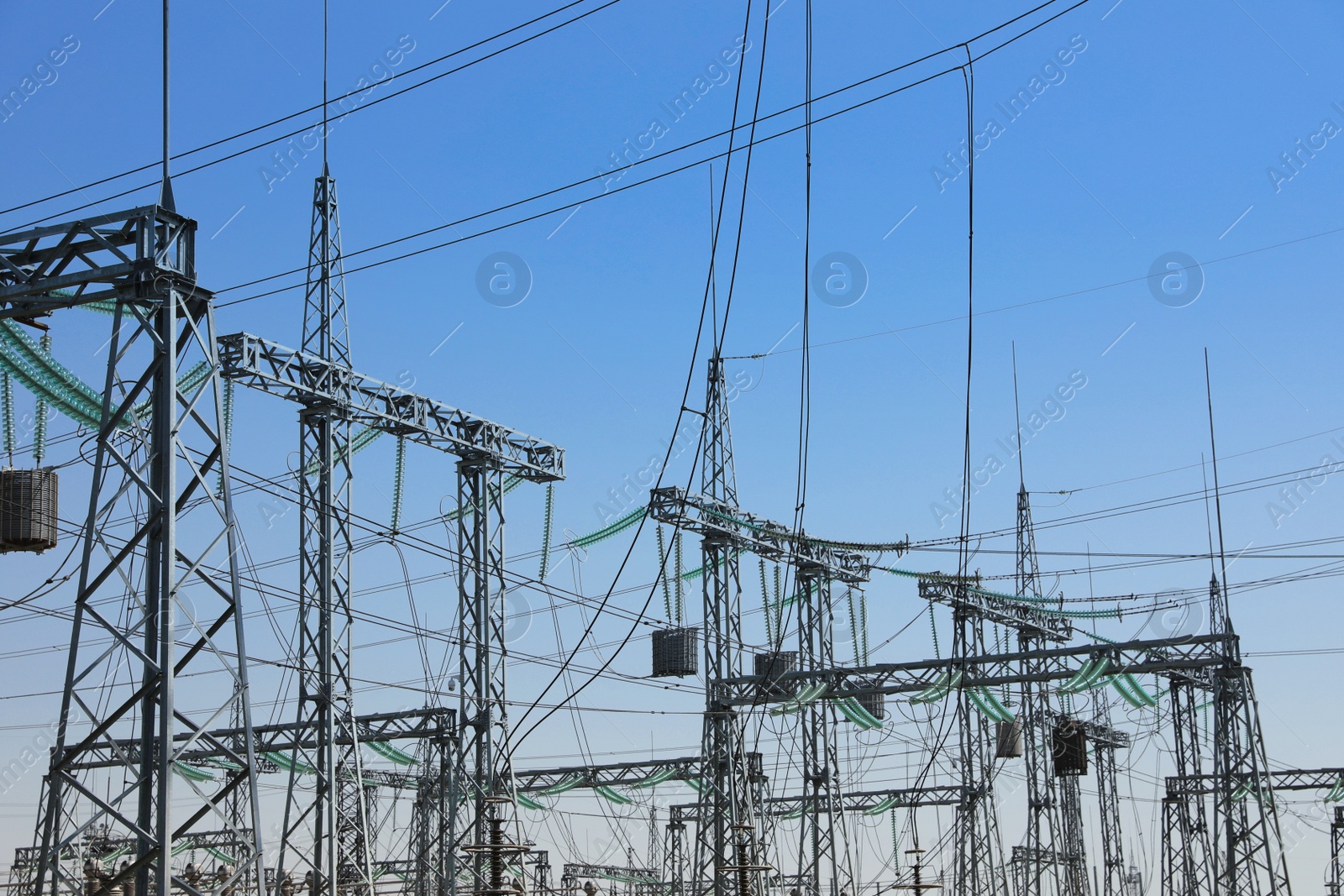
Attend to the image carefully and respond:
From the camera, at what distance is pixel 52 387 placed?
57.4ft

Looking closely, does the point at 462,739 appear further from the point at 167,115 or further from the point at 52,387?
the point at 167,115

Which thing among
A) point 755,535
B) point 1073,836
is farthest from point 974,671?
point 1073,836

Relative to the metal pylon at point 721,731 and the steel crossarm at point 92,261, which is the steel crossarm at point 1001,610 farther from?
the steel crossarm at point 92,261

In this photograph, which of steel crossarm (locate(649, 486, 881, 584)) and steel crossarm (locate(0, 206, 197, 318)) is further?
steel crossarm (locate(649, 486, 881, 584))

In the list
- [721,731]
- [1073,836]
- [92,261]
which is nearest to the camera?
[92,261]

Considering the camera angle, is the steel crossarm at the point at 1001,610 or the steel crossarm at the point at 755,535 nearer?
the steel crossarm at the point at 755,535

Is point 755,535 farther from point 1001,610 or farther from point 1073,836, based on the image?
point 1073,836

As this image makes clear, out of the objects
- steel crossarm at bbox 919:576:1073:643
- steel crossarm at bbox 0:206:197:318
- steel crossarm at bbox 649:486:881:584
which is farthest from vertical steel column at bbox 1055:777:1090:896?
steel crossarm at bbox 0:206:197:318

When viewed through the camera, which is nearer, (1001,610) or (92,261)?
(92,261)

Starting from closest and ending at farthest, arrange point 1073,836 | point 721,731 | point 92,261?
point 92,261 → point 721,731 → point 1073,836

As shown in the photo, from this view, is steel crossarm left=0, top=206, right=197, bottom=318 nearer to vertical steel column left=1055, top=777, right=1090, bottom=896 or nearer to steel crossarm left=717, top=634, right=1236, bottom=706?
steel crossarm left=717, top=634, right=1236, bottom=706

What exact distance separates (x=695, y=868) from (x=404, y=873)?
18.0 metres

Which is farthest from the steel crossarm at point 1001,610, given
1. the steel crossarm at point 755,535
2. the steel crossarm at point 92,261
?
the steel crossarm at point 92,261

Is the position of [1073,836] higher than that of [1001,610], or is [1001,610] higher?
[1001,610]
